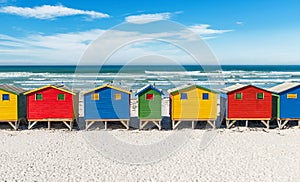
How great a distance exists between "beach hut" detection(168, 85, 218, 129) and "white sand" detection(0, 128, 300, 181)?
929 millimetres

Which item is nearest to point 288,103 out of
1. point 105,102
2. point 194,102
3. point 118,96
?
point 194,102

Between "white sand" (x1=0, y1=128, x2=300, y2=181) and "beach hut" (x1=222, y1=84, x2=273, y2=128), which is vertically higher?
Answer: "beach hut" (x1=222, y1=84, x2=273, y2=128)

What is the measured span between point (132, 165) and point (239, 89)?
7352 mm

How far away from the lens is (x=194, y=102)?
48.7 ft

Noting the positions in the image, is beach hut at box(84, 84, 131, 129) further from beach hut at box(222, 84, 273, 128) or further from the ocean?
the ocean

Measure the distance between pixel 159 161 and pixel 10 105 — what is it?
8.17 m

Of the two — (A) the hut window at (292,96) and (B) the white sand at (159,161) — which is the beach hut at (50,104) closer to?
(B) the white sand at (159,161)

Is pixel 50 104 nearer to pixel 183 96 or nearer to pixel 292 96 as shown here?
pixel 183 96

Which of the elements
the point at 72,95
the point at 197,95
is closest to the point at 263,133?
the point at 197,95

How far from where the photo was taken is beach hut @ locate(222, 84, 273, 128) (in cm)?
1516

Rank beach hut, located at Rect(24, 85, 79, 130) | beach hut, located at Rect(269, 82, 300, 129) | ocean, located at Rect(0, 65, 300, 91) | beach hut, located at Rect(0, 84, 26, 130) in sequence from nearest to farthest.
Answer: beach hut, located at Rect(0, 84, 26, 130), beach hut, located at Rect(24, 85, 79, 130), beach hut, located at Rect(269, 82, 300, 129), ocean, located at Rect(0, 65, 300, 91)

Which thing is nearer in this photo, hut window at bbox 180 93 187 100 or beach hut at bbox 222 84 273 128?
hut window at bbox 180 93 187 100

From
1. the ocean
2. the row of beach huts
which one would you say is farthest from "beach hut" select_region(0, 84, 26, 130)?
the ocean

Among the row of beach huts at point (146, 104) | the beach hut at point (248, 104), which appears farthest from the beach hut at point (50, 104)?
the beach hut at point (248, 104)
